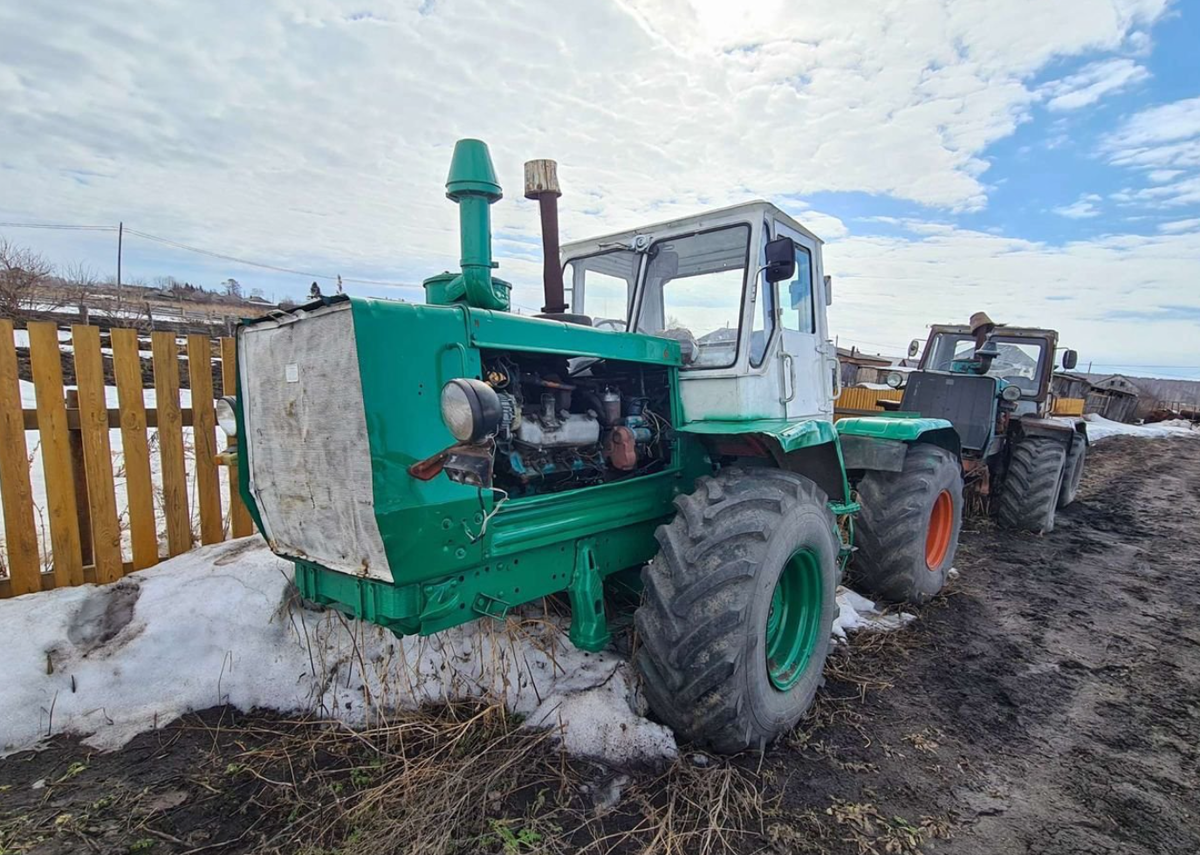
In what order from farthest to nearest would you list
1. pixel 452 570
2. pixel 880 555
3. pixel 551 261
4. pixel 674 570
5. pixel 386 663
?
pixel 880 555 < pixel 551 261 < pixel 386 663 < pixel 674 570 < pixel 452 570

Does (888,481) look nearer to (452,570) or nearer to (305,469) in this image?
(452,570)

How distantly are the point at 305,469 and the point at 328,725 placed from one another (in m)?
1.30

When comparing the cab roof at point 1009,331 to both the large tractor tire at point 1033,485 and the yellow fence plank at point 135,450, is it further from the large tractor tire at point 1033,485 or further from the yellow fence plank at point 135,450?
the yellow fence plank at point 135,450

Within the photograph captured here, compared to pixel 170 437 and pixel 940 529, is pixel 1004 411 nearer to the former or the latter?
pixel 940 529

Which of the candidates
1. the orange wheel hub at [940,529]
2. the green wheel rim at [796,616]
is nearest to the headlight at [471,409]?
the green wheel rim at [796,616]

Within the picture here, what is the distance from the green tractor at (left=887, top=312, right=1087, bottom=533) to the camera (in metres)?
6.94

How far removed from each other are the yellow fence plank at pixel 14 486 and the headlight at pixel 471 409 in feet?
10.8

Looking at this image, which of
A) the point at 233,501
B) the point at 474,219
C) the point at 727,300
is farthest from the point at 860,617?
the point at 233,501

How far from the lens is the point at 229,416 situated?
8.88 ft

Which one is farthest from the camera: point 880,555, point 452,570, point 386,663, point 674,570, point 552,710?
point 880,555

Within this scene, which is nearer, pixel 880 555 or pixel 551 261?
pixel 551 261

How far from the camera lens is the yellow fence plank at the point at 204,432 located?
165 inches

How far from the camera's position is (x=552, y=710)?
2.79 m

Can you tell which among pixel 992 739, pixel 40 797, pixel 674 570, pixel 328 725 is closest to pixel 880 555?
pixel 992 739
